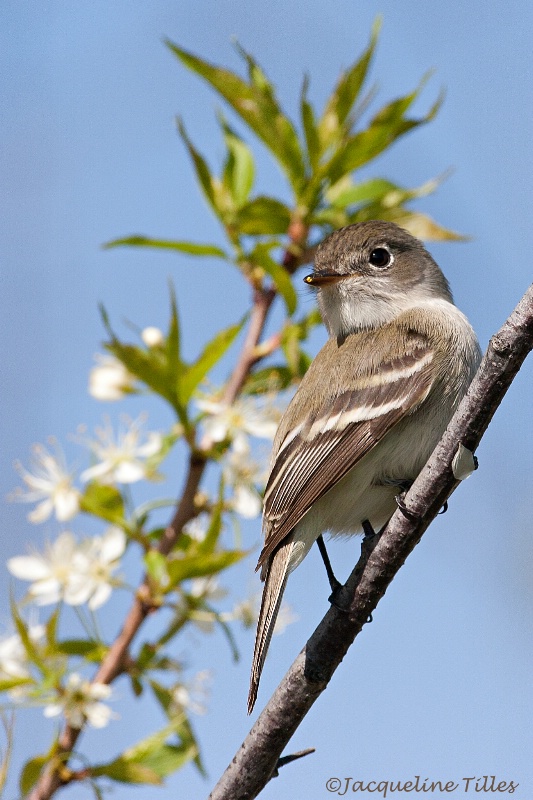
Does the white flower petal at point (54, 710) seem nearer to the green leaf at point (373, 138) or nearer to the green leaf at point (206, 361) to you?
the green leaf at point (206, 361)

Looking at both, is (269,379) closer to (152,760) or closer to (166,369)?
(166,369)

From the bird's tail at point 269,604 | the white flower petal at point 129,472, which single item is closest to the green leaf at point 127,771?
the bird's tail at point 269,604

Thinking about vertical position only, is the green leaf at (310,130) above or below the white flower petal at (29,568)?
above

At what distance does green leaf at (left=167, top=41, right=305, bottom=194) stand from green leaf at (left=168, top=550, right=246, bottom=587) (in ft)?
4.12

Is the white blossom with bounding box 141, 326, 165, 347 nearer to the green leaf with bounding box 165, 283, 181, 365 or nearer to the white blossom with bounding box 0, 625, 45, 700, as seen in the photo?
the green leaf with bounding box 165, 283, 181, 365

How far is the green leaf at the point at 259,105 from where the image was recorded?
9.74 feet

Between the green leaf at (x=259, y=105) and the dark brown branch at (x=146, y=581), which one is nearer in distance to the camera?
the dark brown branch at (x=146, y=581)

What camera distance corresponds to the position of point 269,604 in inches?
95.0

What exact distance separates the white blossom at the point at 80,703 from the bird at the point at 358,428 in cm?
42

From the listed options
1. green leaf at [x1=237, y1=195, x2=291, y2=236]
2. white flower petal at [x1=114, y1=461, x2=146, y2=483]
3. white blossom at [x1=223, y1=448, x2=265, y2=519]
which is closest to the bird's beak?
green leaf at [x1=237, y1=195, x2=291, y2=236]

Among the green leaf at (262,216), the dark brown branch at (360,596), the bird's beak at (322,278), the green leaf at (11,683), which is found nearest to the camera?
the dark brown branch at (360,596)

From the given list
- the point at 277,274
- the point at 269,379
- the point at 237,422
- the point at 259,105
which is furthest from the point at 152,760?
the point at 259,105

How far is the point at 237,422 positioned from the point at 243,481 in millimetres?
169

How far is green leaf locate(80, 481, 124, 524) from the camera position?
2561mm
